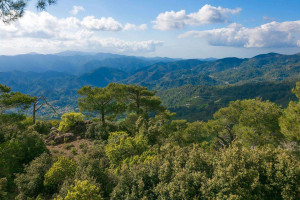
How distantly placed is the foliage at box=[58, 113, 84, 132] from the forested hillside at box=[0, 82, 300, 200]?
0.14 meters

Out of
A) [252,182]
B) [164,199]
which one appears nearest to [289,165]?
[252,182]

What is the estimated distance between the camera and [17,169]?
48.7 feet

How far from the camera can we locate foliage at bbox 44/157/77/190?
39.8 ft

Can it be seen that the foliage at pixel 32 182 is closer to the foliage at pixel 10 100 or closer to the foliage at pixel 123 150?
the foliage at pixel 123 150

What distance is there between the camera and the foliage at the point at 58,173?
12.1 metres

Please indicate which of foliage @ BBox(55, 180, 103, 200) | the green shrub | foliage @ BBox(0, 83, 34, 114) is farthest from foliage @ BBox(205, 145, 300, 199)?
the green shrub

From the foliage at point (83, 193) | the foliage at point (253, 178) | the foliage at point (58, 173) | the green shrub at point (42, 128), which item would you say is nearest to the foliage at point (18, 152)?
the foliage at point (58, 173)

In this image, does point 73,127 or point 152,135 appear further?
point 73,127

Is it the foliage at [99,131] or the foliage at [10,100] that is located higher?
the foliage at [10,100]

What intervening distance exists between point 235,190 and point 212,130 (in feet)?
70.5

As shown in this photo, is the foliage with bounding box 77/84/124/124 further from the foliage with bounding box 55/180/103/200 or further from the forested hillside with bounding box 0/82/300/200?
the foliage with bounding box 55/180/103/200

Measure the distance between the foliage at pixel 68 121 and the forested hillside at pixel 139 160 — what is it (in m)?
0.14

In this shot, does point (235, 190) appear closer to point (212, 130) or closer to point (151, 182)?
point (151, 182)

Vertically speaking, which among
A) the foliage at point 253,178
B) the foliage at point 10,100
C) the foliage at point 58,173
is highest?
the foliage at point 10,100
